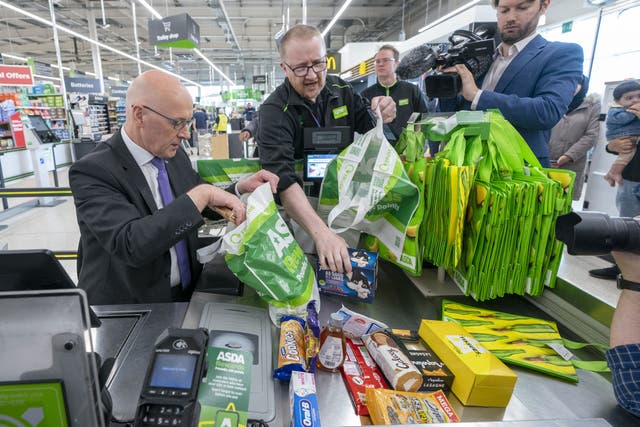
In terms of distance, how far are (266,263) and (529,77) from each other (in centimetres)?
126

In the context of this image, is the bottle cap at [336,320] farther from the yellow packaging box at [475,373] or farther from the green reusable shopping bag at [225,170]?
the green reusable shopping bag at [225,170]

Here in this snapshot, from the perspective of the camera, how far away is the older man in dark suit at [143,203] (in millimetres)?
1214

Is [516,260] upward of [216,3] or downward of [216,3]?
downward

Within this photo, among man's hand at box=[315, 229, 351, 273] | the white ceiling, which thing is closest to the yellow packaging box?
man's hand at box=[315, 229, 351, 273]

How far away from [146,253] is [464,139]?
1.06 metres

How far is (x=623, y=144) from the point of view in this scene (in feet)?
11.7

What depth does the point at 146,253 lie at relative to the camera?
120 centimetres

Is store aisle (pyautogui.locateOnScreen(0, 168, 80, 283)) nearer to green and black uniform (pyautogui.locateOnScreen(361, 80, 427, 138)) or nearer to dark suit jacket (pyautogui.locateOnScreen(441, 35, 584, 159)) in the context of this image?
green and black uniform (pyautogui.locateOnScreen(361, 80, 427, 138))

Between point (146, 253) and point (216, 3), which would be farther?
point (216, 3)

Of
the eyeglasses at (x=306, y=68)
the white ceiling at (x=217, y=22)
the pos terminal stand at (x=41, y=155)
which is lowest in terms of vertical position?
the pos terminal stand at (x=41, y=155)

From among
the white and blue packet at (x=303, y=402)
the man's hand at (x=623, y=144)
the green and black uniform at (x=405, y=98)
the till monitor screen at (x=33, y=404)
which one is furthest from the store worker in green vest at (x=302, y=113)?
the man's hand at (x=623, y=144)

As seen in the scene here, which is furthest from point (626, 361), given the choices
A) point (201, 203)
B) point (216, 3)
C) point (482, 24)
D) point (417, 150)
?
point (216, 3)

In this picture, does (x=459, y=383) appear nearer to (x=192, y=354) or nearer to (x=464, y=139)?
(x=192, y=354)

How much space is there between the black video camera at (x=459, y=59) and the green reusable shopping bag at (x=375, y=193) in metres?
0.42
